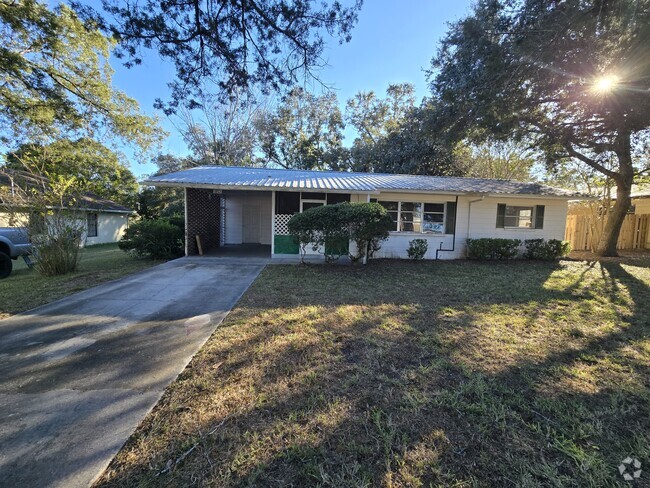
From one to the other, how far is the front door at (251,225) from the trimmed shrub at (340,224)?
7.01m

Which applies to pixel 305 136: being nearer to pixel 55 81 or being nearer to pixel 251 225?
pixel 251 225

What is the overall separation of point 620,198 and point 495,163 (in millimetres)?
13390

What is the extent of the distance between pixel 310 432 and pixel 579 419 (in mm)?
2183

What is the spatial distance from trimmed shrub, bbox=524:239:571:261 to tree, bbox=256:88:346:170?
654 inches

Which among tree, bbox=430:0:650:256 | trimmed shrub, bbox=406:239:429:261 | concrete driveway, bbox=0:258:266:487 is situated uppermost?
tree, bbox=430:0:650:256

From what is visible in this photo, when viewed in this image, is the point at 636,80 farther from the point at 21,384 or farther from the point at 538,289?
the point at 21,384

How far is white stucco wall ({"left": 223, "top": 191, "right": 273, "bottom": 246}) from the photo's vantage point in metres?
14.4

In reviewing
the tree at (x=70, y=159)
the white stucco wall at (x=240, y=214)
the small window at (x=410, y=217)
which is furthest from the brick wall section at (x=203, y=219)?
the small window at (x=410, y=217)

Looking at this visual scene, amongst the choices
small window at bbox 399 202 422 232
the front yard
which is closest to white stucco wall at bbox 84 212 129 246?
small window at bbox 399 202 422 232

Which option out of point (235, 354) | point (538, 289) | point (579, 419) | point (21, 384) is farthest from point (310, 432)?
point (538, 289)

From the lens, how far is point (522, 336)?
13.3 feet

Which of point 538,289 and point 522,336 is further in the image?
point 538,289

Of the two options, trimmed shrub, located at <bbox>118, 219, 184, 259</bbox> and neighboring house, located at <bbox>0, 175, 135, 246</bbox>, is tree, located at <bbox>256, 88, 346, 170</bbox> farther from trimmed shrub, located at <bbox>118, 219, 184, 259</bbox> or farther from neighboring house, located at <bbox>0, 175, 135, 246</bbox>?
trimmed shrub, located at <bbox>118, 219, 184, 259</bbox>

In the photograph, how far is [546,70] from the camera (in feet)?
22.6
